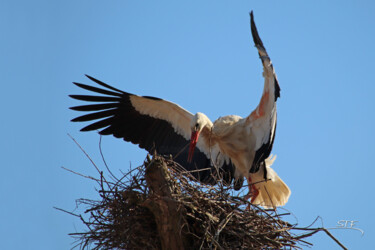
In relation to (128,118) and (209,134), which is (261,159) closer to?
(209,134)

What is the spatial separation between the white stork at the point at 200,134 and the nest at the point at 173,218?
191 cm

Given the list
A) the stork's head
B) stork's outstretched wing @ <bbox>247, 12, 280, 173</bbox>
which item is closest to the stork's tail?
stork's outstretched wing @ <bbox>247, 12, 280, 173</bbox>

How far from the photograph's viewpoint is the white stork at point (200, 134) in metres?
6.29

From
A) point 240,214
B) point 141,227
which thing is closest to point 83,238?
point 141,227

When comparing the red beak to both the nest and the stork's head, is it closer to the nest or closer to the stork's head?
the stork's head

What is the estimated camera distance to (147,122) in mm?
6973

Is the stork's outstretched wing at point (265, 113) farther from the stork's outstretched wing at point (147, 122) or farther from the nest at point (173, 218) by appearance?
the nest at point (173, 218)

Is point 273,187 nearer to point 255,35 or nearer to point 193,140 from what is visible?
point 193,140

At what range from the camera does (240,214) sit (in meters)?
4.25

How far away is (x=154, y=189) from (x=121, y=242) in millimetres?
461

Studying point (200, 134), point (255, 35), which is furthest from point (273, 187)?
Answer: point (255, 35)

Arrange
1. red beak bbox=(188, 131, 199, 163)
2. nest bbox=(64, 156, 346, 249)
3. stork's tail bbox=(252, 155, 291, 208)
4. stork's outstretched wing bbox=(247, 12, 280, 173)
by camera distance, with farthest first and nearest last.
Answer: stork's tail bbox=(252, 155, 291, 208) → red beak bbox=(188, 131, 199, 163) → stork's outstretched wing bbox=(247, 12, 280, 173) → nest bbox=(64, 156, 346, 249)

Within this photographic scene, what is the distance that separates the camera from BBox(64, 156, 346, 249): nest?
3965 millimetres

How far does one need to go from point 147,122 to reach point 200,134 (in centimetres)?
69
